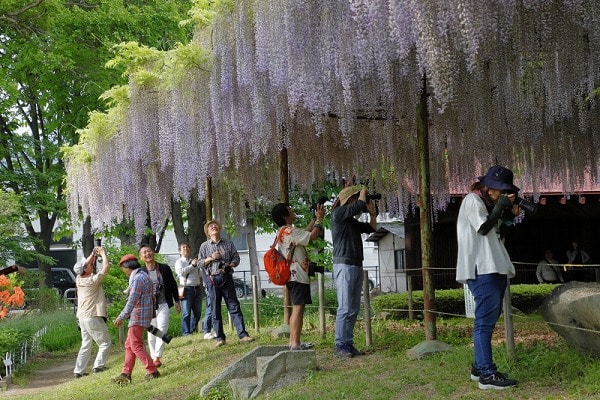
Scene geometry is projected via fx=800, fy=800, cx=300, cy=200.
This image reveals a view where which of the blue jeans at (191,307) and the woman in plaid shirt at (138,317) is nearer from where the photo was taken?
the woman in plaid shirt at (138,317)

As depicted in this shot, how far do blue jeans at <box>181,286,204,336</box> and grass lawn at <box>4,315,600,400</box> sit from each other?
1.79m

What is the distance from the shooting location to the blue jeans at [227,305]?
385 inches

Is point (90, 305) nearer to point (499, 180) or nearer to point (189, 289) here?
point (189, 289)

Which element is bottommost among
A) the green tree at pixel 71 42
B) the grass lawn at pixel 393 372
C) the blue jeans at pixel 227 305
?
the grass lawn at pixel 393 372

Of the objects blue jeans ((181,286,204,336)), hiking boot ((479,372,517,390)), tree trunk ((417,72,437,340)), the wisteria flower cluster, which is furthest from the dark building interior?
hiking boot ((479,372,517,390))

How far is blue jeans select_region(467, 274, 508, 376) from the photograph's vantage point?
5.63 metres

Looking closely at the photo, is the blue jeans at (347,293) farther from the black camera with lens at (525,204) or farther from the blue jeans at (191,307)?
the blue jeans at (191,307)

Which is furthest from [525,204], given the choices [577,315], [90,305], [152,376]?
[90,305]

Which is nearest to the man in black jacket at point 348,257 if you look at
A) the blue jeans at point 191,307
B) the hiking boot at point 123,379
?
the hiking boot at point 123,379

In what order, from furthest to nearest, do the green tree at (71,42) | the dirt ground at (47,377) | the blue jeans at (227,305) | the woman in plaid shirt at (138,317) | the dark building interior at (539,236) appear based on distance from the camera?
the green tree at (71,42) → the dark building interior at (539,236) → the dirt ground at (47,377) → the blue jeans at (227,305) → the woman in plaid shirt at (138,317)

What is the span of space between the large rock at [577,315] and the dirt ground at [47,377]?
6.50 meters

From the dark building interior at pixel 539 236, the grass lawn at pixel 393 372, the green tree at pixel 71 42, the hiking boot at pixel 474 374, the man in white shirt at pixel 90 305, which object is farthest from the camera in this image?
the green tree at pixel 71 42

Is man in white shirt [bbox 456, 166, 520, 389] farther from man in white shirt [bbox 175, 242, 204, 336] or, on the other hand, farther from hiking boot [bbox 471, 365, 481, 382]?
man in white shirt [bbox 175, 242, 204, 336]

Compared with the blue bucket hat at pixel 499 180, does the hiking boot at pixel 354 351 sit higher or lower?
lower
